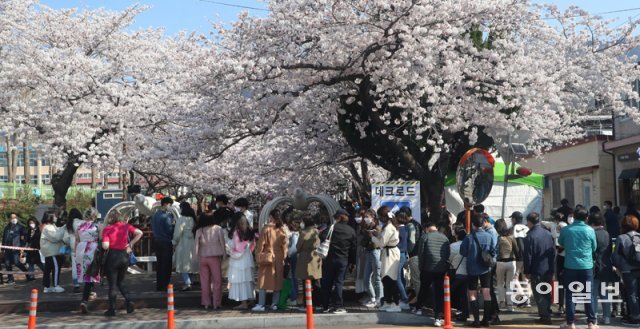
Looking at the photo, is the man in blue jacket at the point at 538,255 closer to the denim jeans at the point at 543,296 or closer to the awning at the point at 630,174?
the denim jeans at the point at 543,296

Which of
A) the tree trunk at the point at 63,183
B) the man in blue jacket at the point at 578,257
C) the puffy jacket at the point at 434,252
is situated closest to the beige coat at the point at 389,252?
the puffy jacket at the point at 434,252

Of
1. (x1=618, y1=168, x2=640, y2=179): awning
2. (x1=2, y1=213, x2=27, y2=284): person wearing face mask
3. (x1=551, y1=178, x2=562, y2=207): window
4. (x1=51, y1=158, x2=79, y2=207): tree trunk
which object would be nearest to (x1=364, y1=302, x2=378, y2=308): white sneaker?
(x1=2, y1=213, x2=27, y2=284): person wearing face mask

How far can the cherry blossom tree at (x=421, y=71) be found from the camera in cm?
1547

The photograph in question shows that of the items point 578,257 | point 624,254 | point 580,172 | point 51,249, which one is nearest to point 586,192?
point 580,172

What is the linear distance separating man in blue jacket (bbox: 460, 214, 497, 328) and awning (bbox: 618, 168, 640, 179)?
65.9ft

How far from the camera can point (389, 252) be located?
1322 cm

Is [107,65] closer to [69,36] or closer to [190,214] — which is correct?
[69,36]

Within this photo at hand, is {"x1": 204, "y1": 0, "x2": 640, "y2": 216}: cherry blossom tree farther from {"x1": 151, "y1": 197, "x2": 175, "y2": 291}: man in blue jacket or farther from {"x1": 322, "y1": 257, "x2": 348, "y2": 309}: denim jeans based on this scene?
{"x1": 322, "y1": 257, "x2": 348, "y2": 309}: denim jeans

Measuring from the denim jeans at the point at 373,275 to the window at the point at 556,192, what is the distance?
91.5 ft

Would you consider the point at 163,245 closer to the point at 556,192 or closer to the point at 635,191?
the point at 635,191

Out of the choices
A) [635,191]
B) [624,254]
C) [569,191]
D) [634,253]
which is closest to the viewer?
[634,253]

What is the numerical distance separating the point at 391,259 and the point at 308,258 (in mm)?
1381

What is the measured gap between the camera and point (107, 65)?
27078 millimetres

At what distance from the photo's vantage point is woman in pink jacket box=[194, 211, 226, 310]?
549 inches
